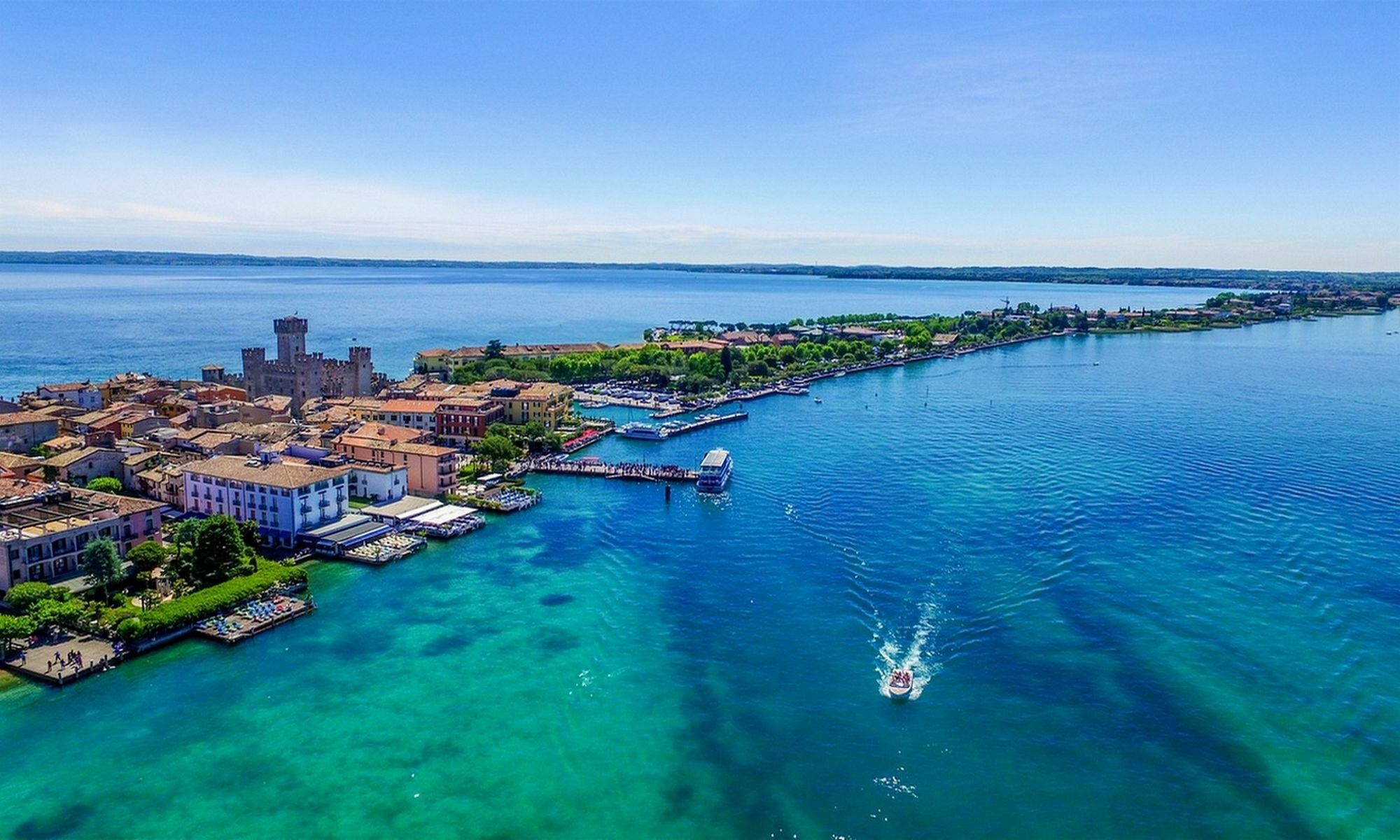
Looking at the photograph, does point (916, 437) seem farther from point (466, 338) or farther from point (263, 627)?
point (466, 338)

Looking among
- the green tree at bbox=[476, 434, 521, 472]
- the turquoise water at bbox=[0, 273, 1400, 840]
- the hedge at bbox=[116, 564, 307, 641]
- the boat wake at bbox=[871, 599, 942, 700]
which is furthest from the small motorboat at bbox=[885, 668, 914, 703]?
the green tree at bbox=[476, 434, 521, 472]

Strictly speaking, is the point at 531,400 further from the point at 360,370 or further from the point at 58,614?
the point at 58,614

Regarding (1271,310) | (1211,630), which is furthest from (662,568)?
(1271,310)

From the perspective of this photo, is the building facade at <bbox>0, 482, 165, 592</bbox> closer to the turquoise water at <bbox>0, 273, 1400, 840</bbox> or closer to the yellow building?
the turquoise water at <bbox>0, 273, 1400, 840</bbox>

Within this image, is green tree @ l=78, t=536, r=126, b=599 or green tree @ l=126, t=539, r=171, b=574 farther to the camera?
green tree @ l=126, t=539, r=171, b=574

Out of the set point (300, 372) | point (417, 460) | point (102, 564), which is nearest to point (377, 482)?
point (417, 460)

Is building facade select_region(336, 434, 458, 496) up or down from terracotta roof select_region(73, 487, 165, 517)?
down
